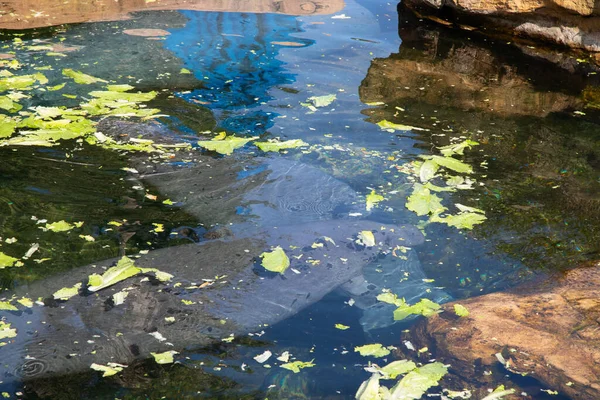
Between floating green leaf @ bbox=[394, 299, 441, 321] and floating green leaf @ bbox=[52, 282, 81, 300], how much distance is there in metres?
1.57

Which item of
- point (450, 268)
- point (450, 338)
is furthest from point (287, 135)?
point (450, 338)

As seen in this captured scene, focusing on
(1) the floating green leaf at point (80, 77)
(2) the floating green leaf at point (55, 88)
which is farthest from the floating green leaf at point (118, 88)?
(2) the floating green leaf at point (55, 88)

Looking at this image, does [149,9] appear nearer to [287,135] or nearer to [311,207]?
[287,135]

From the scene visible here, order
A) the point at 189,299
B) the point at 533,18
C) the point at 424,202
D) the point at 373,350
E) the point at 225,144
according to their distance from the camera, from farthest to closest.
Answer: the point at 533,18 → the point at 225,144 → the point at 424,202 → the point at 189,299 → the point at 373,350

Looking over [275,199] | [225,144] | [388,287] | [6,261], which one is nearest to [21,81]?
[225,144]

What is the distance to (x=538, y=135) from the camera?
5.07 m

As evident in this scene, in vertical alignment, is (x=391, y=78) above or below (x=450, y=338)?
above

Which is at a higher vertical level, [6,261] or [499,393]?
[6,261]

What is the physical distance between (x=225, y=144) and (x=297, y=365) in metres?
2.27

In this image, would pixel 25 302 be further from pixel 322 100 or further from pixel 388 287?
pixel 322 100

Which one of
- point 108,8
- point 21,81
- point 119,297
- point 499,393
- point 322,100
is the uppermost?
point 108,8

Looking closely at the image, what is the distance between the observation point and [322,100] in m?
5.57

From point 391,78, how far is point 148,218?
10.7 feet

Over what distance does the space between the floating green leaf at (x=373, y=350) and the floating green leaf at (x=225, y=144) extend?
213 centimetres
